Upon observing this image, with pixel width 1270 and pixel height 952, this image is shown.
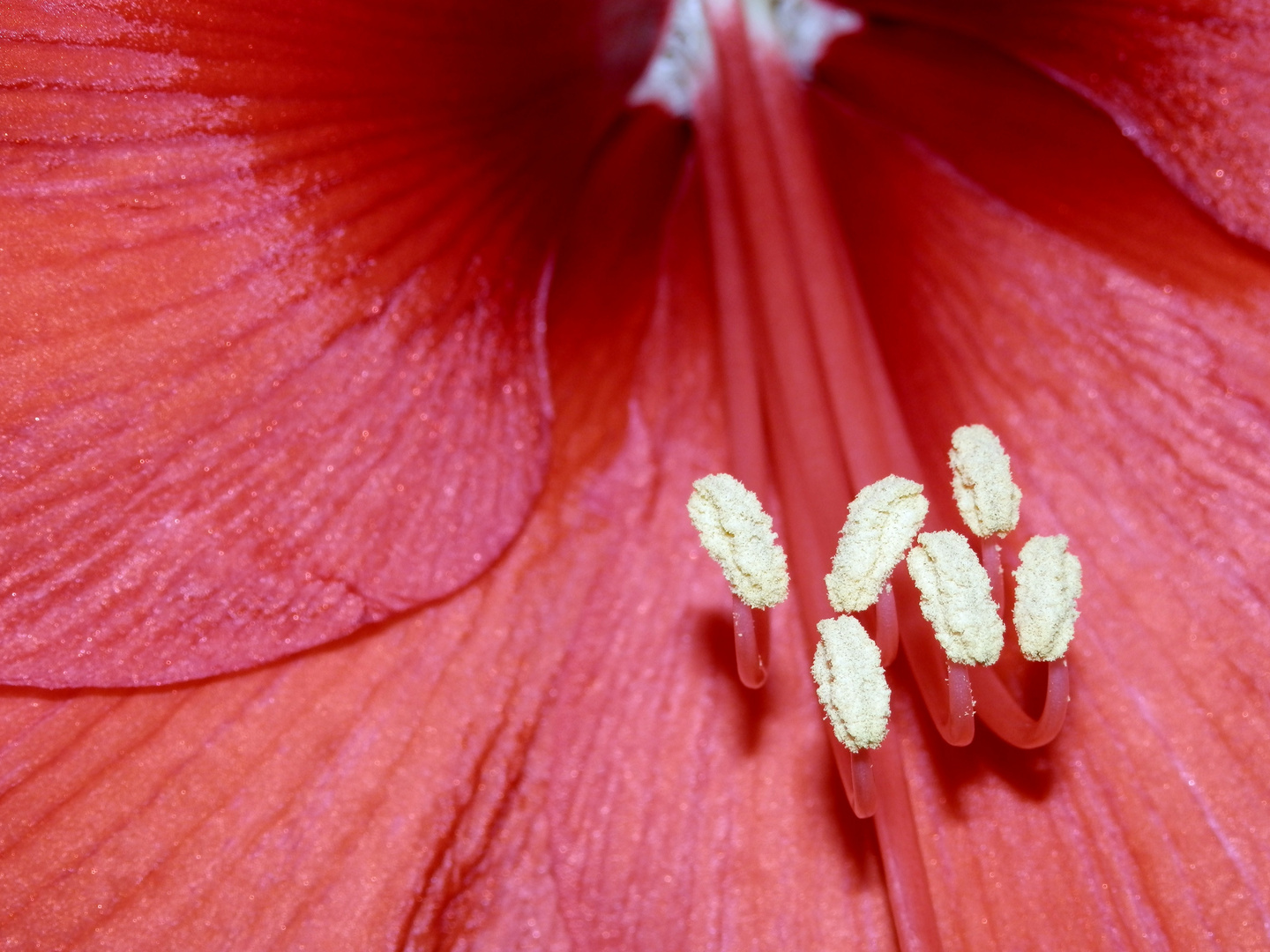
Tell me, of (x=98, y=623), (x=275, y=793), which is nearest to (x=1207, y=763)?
(x=275, y=793)

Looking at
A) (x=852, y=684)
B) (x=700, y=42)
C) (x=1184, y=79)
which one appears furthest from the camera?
(x=700, y=42)

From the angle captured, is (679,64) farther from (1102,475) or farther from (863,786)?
(863,786)

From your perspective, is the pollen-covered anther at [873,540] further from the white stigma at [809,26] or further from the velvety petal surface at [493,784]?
the white stigma at [809,26]

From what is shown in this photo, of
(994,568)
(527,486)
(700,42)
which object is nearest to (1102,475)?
(994,568)

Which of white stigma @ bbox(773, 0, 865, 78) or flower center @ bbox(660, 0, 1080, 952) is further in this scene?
white stigma @ bbox(773, 0, 865, 78)

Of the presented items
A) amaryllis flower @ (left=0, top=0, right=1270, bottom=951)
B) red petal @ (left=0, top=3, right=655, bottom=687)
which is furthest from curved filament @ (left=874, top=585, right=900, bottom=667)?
red petal @ (left=0, top=3, right=655, bottom=687)

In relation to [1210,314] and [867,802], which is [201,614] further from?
[1210,314]

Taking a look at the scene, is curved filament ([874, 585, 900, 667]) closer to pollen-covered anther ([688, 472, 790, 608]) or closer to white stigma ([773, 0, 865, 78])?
pollen-covered anther ([688, 472, 790, 608])
